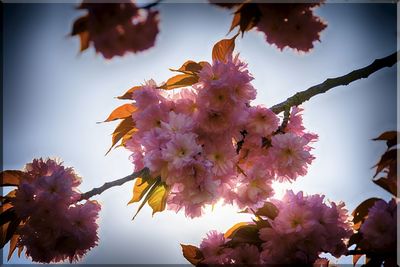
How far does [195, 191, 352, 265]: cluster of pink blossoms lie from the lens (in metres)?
1.27

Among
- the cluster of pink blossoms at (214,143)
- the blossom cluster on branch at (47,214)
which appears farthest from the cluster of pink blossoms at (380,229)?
the blossom cluster on branch at (47,214)

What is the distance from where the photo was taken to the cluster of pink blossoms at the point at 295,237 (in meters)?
1.27

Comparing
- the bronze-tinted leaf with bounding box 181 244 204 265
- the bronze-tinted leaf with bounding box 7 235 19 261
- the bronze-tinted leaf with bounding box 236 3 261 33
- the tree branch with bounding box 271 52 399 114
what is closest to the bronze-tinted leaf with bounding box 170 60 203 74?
the tree branch with bounding box 271 52 399 114

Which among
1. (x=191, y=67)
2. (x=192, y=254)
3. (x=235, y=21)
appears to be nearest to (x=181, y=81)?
(x=191, y=67)

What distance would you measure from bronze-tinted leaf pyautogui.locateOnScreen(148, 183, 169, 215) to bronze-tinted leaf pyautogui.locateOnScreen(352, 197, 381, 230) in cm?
72

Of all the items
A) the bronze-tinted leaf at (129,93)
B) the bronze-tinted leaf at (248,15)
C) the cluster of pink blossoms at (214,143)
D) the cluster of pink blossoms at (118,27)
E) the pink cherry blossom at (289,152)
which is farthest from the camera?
the bronze-tinted leaf at (129,93)

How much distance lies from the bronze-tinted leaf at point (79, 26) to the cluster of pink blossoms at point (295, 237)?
34.9 inches

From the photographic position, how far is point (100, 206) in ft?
5.09

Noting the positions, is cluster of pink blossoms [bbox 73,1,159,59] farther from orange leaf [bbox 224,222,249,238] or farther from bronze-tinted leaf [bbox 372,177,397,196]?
bronze-tinted leaf [bbox 372,177,397,196]

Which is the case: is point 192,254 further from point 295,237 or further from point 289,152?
point 289,152

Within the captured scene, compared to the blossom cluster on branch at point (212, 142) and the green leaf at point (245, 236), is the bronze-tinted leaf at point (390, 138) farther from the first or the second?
the green leaf at point (245, 236)

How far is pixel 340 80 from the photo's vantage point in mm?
1368

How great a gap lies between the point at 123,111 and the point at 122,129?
69 mm

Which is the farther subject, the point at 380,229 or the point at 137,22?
the point at 380,229
